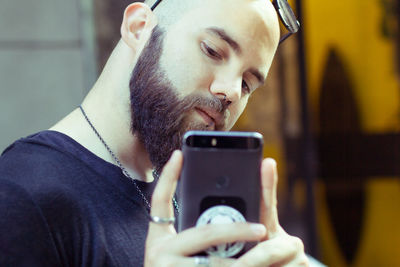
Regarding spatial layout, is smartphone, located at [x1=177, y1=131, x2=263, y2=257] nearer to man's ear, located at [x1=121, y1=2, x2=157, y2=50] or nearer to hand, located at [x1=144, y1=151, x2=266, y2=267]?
hand, located at [x1=144, y1=151, x2=266, y2=267]

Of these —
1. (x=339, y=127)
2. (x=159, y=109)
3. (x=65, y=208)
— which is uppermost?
(x=159, y=109)

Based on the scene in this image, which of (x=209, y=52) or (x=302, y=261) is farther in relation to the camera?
(x=209, y=52)

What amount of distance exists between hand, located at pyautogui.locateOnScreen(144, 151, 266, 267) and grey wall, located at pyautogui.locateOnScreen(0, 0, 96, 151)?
331 centimetres

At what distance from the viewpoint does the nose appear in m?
1.69

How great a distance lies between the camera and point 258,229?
116 cm

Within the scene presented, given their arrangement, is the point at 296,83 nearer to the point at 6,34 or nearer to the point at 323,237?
the point at 323,237

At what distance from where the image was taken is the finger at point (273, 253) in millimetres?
1135

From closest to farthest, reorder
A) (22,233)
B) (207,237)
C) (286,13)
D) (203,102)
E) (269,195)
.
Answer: (207,237), (269,195), (22,233), (203,102), (286,13)

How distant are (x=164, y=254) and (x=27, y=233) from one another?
43cm

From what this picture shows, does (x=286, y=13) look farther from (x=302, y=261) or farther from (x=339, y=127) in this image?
(x=339, y=127)

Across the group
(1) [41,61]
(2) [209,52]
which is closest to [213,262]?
(2) [209,52]

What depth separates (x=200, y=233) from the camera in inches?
43.9

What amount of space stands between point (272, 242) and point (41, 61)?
11.7 ft

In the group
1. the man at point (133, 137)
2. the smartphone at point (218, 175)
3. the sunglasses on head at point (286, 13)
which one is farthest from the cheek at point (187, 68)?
the smartphone at point (218, 175)
